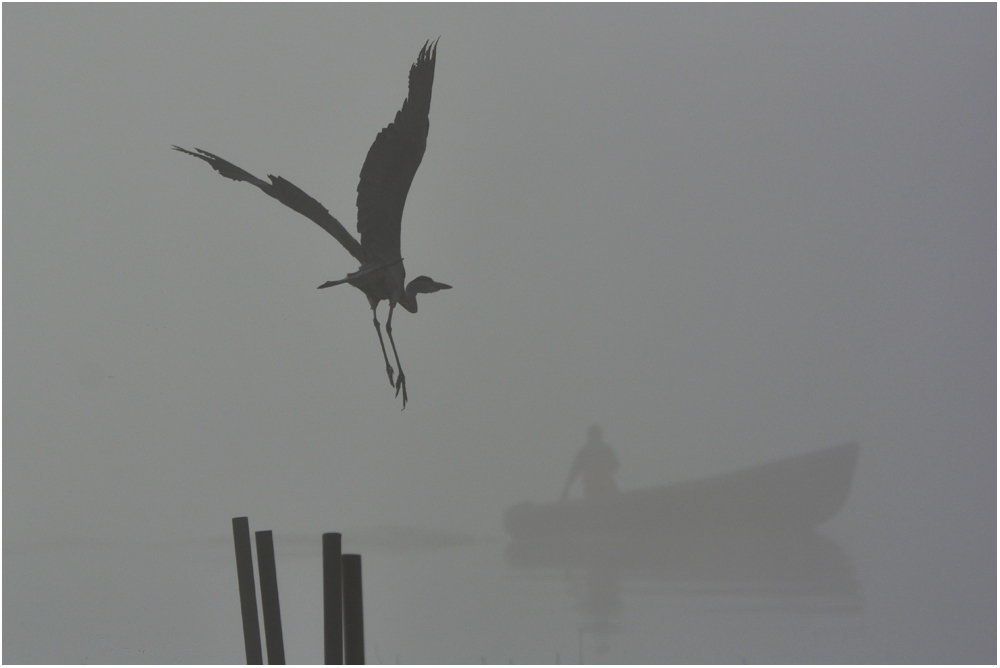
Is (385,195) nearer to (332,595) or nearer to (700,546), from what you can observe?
(332,595)

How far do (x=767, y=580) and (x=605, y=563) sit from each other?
21.9 inches

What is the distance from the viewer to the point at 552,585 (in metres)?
3.22

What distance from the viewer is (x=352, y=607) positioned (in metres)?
1.60

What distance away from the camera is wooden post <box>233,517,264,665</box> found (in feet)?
5.83

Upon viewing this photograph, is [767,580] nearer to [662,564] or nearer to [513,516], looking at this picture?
[662,564]

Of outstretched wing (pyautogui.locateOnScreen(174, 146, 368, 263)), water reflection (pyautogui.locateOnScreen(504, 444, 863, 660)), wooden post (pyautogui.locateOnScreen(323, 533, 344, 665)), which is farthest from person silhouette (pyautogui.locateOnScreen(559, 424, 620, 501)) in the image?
wooden post (pyautogui.locateOnScreen(323, 533, 344, 665))

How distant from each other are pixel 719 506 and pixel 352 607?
76.0 inches

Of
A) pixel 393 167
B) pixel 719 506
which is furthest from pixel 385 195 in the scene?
pixel 719 506

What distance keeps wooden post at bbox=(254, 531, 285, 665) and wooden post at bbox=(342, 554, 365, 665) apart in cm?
17

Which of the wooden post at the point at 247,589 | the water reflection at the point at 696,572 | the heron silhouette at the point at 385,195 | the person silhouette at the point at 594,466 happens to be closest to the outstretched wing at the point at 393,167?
the heron silhouette at the point at 385,195

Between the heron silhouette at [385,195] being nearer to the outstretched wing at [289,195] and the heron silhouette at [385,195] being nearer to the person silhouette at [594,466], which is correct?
the outstretched wing at [289,195]

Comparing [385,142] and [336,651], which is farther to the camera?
[385,142]

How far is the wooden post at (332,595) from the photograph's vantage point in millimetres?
1642

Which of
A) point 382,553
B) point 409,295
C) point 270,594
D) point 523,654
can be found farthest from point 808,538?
point 270,594
